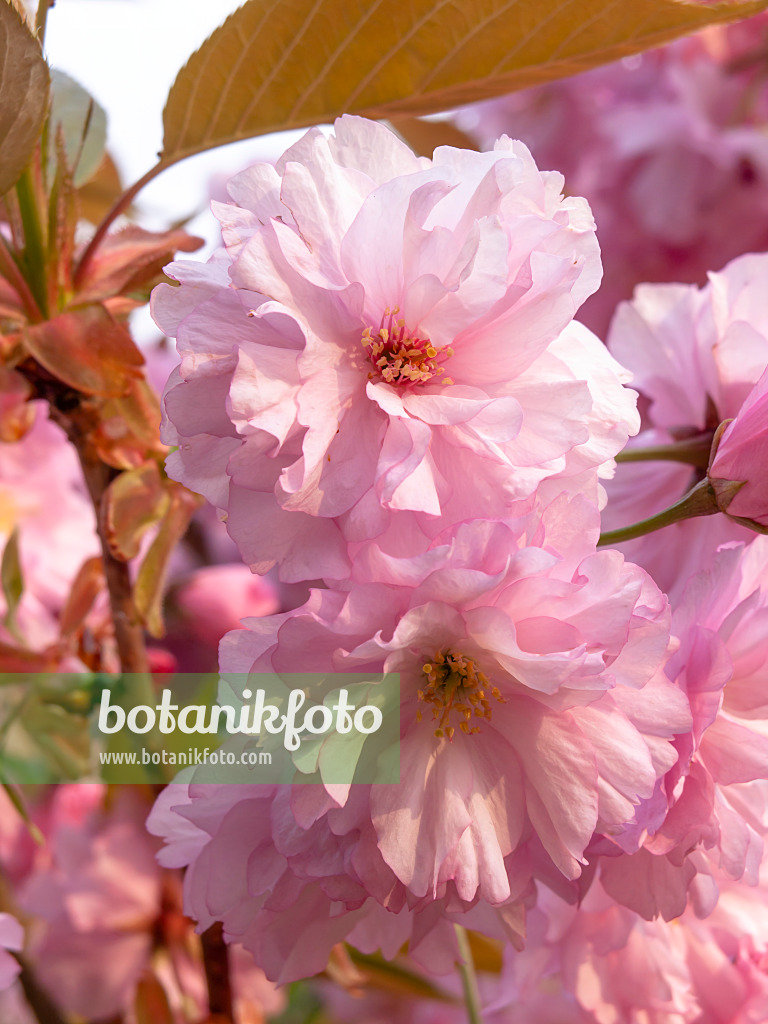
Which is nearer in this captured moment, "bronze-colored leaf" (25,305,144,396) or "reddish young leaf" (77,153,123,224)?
"bronze-colored leaf" (25,305,144,396)

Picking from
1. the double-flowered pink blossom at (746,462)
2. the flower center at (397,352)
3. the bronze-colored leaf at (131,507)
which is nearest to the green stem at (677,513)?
the double-flowered pink blossom at (746,462)

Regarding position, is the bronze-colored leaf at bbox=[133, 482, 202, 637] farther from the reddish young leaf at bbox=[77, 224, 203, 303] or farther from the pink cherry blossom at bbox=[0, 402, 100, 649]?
the pink cherry blossom at bbox=[0, 402, 100, 649]

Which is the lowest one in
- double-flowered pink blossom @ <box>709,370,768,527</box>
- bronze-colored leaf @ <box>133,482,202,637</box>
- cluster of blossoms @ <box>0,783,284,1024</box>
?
cluster of blossoms @ <box>0,783,284,1024</box>

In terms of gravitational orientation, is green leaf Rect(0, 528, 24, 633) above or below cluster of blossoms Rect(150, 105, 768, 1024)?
below

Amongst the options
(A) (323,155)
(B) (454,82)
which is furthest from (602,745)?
(B) (454,82)

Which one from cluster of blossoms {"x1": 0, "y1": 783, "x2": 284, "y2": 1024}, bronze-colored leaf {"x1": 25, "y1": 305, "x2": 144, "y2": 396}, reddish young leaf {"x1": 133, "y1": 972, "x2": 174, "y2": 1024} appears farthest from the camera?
cluster of blossoms {"x1": 0, "y1": 783, "x2": 284, "y2": 1024}

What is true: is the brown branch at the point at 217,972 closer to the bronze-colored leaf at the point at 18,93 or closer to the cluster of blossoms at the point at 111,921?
the cluster of blossoms at the point at 111,921

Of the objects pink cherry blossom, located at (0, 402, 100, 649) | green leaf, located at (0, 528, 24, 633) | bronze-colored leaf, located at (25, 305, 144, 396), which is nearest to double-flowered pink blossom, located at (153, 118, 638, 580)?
bronze-colored leaf, located at (25, 305, 144, 396)

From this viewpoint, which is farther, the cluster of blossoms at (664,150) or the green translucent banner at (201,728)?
the cluster of blossoms at (664,150)
